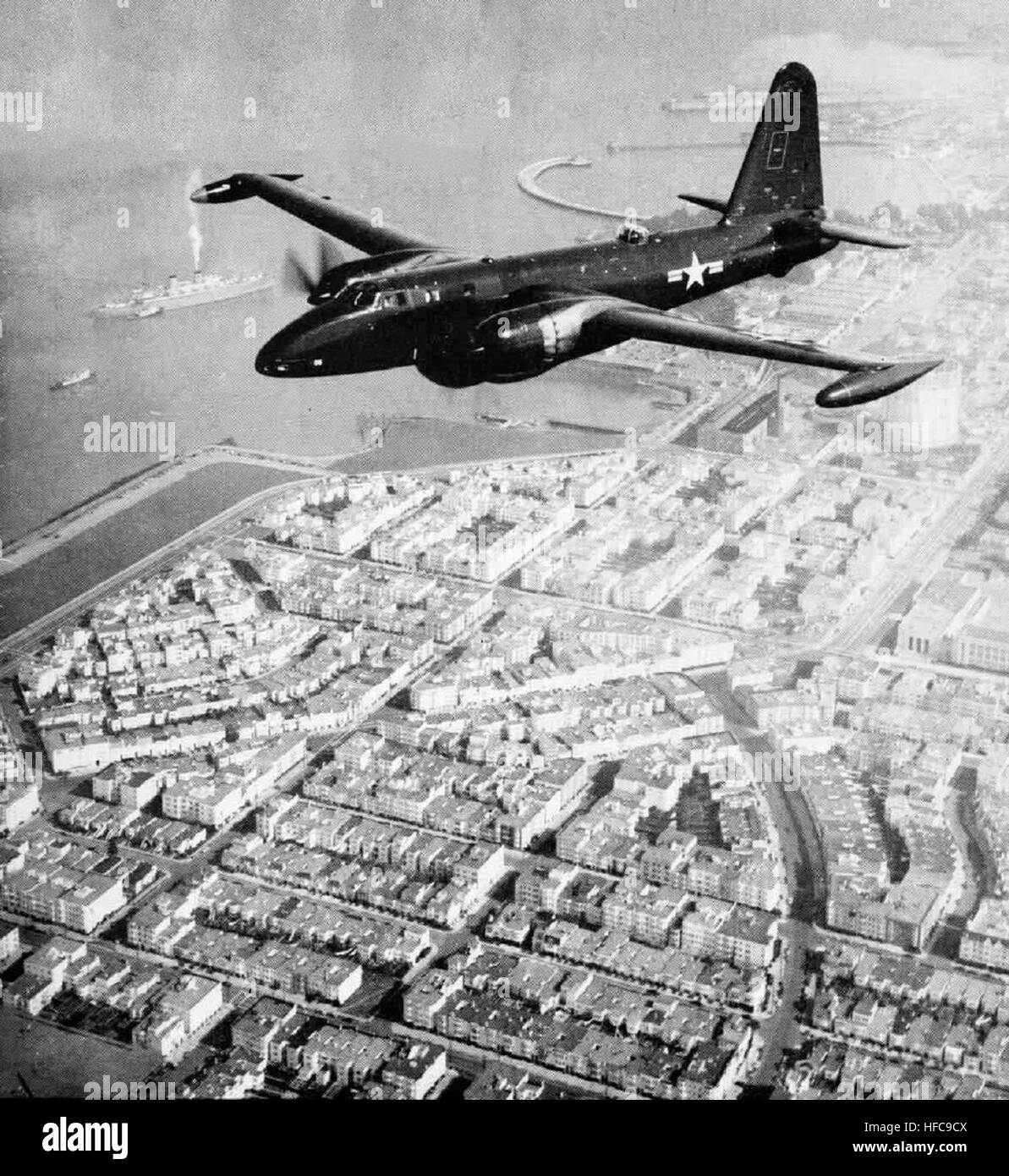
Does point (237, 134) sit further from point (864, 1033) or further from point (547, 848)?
point (864, 1033)

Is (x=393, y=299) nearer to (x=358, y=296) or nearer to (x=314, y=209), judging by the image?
(x=358, y=296)

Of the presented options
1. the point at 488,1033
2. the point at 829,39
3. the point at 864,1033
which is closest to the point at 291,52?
the point at 829,39

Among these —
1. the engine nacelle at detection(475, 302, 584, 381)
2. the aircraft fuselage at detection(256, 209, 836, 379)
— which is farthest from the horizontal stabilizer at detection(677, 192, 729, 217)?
the engine nacelle at detection(475, 302, 584, 381)

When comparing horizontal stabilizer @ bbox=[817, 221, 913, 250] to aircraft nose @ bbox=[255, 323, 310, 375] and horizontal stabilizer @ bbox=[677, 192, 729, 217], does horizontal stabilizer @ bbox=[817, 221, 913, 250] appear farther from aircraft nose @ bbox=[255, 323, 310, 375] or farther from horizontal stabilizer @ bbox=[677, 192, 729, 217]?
aircraft nose @ bbox=[255, 323, 310, 375]

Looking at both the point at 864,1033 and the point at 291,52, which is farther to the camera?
the point at 291,52

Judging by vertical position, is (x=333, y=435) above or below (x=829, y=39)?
below
